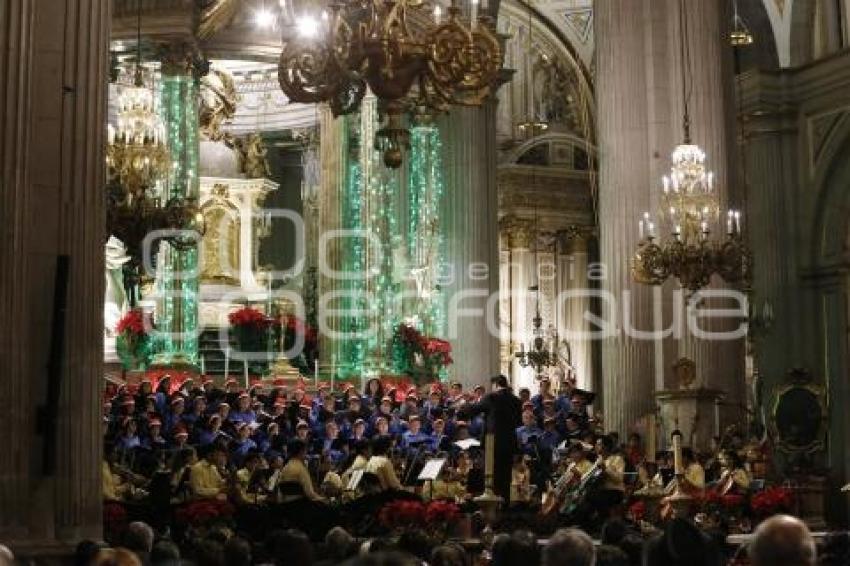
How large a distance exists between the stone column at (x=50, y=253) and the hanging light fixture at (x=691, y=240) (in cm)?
735

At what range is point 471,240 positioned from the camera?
82.2 ft

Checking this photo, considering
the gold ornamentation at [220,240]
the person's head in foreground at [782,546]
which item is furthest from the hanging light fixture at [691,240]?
the gold ornamentation at [220,240]

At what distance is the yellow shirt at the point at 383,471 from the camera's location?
14682 mm

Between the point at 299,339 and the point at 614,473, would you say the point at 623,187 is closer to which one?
the point at 614,473

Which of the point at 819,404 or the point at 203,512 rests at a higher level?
the point at 819,404

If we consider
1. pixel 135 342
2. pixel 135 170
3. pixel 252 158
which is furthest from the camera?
pixel 252 158

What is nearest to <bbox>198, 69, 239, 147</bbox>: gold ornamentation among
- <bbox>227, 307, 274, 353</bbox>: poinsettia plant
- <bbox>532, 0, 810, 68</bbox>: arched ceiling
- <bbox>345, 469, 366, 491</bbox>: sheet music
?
<bbox>227, 307, 274, 353</bbox>: poinsettia plant

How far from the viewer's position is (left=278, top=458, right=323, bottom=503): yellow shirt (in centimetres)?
1398

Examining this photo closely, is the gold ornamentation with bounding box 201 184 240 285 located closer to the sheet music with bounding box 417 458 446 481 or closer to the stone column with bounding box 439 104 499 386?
the stone column with bounding box 439 104 499 386

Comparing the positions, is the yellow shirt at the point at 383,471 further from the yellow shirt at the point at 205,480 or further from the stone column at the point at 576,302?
the stone column at the point at 576,302

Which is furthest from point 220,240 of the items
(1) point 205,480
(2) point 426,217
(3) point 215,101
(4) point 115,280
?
(1) point 205,480

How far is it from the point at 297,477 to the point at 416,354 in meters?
8.65

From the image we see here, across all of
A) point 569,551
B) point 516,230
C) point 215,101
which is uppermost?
point 215,101

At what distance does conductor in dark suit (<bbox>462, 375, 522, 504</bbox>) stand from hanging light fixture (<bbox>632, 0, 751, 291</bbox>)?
260 cm
